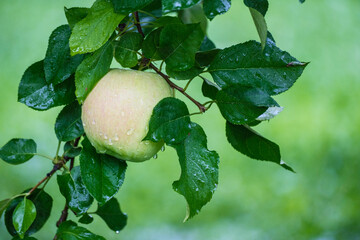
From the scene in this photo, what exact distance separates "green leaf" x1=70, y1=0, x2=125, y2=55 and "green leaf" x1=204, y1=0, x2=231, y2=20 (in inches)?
3.4

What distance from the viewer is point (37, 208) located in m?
0.64

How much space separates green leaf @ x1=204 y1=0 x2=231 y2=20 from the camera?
393mm

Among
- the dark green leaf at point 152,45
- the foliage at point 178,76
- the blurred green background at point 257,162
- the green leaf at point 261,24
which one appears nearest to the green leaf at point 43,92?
the foliage at point 178,76

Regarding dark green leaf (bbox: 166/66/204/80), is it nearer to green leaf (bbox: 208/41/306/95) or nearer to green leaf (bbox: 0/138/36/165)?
green leaf (bbox: 208/41/306/95)

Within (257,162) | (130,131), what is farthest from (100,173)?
(257,162)

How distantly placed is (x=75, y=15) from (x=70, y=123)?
5.8 inches

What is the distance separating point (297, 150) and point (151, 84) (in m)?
1.28

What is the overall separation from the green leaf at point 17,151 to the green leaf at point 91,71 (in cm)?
22

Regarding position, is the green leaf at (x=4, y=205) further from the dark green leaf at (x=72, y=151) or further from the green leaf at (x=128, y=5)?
the green leaf at (x=128, y=5)

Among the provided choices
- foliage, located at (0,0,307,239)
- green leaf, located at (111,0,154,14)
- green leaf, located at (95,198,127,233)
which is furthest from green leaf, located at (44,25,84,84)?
green leaf, located at (95,198,127,233)

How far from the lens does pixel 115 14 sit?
43 cm

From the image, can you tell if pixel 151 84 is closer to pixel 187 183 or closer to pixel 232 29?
pixel 187 183

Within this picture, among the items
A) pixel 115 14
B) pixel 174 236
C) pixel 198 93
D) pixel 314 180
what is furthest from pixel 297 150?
pixel 115 14

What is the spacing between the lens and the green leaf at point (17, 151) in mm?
629
